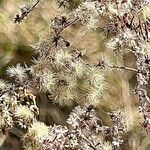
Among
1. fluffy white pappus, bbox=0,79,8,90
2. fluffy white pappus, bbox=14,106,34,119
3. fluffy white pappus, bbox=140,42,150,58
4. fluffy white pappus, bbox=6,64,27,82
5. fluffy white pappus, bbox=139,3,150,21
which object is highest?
fluffy white pappus, bbox=139,3,150,21

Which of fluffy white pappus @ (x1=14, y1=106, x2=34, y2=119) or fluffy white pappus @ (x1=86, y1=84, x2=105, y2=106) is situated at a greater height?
fluffy white pappus @ (x1=86, y1=84, x2=105, y2=106)

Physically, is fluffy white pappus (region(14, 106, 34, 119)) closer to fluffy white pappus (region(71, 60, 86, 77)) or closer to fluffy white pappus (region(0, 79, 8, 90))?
fluffy white pappus (region(0, 79, 8, 90))

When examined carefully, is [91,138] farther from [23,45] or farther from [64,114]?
[23,45]

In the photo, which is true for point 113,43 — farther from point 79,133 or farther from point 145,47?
point 79,133

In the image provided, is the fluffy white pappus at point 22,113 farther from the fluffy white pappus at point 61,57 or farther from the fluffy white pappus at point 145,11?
the fluffy white pappus at point 145,11

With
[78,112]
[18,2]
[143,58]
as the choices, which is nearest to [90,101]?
[78,112]

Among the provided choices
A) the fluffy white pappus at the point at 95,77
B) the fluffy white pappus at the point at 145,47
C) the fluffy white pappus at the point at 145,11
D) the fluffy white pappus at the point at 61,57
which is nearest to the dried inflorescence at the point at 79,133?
the fluffy white pappus at the point at 95,77

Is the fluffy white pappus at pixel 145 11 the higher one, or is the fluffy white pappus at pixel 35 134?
the fluffy white pappus at pixel 145 11

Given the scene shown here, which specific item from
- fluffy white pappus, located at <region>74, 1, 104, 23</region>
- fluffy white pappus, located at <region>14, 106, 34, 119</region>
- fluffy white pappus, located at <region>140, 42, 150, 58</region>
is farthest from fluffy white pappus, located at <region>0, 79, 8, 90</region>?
fluffy white pappus, located at <region>140, 42, 150, 58</region>
